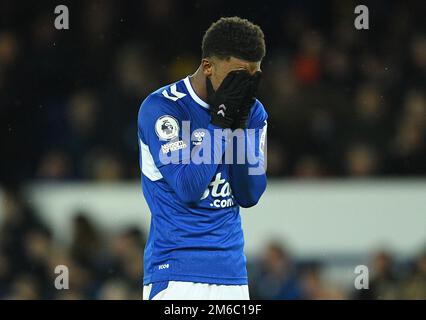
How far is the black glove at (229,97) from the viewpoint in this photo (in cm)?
416

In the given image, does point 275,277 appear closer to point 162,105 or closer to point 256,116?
point 256,116

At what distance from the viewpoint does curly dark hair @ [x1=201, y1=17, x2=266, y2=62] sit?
4.28 m

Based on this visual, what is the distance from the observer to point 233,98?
4160 mm

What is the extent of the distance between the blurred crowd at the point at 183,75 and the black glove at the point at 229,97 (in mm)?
4574

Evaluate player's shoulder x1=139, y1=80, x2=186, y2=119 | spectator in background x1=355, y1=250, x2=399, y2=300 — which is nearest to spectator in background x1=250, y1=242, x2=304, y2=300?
spectator in background x1=355, y1=250, x2=399, y2=300

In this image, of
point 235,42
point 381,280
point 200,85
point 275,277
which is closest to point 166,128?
point 200,85

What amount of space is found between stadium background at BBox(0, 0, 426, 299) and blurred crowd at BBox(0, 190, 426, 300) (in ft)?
0.04

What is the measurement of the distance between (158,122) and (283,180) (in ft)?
15.3

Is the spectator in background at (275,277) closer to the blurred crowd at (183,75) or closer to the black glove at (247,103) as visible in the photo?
the blurred crowd at (183,75)

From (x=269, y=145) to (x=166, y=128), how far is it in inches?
189

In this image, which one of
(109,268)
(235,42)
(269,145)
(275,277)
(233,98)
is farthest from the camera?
(269,145)

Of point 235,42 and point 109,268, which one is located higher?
point 235,42
